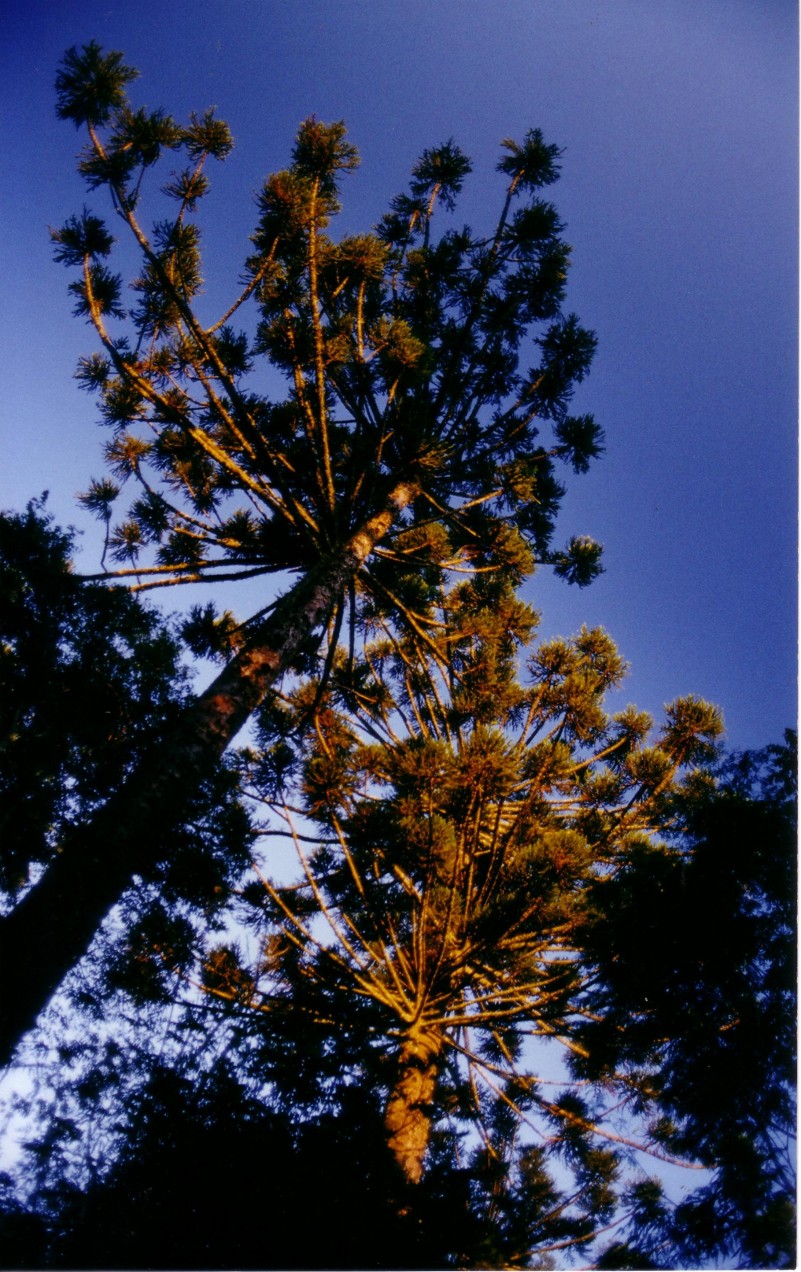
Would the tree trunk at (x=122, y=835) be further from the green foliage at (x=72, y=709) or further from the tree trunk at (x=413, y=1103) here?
the tree trunk at (x=413, y=1103)

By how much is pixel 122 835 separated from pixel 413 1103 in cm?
304

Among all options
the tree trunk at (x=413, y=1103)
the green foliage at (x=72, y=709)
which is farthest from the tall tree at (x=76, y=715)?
the tree trunk at (x=413, y=1103)

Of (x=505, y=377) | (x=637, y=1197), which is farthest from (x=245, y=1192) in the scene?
(x=505, y=377)

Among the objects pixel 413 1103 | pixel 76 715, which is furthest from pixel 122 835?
pixel 413 1103

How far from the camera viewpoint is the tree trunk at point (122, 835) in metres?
1.91

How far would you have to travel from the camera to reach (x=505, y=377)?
8156 millimetres

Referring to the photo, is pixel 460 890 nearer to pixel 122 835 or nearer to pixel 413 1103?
pixel 413 1103

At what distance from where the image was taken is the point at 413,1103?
4020 mm

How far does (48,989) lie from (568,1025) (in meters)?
4.76

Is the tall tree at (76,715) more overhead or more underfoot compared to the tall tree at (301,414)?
more underfoot

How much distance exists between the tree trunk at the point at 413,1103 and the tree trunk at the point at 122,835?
2.44m

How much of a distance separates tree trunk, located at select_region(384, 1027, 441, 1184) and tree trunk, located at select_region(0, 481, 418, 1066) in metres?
2.44

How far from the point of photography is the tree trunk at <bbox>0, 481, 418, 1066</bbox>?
6.28 feet

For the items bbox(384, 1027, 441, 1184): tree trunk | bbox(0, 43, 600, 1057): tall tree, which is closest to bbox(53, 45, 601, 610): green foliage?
bbox(0, 43, 600, 1057): tall tree
